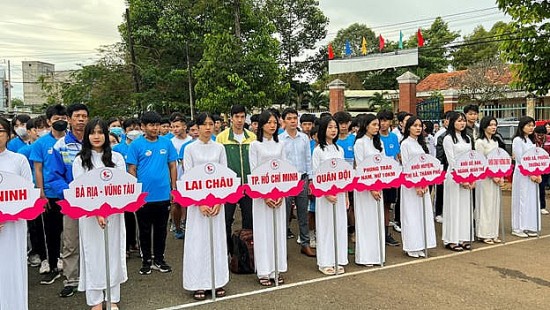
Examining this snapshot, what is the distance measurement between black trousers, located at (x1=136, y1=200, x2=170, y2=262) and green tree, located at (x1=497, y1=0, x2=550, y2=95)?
8.52 meters

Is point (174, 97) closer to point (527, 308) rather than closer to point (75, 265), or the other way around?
point (75, 265)

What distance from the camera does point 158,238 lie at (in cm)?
509

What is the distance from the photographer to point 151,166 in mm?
5062

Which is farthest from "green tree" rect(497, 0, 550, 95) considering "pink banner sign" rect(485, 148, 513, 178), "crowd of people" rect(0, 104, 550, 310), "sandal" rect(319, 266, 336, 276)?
"sandal" rect(319, 266, 336, 276)

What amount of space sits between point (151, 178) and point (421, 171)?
3.11m

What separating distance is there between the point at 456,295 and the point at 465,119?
2.53 metres

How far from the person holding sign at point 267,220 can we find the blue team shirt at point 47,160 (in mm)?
1981

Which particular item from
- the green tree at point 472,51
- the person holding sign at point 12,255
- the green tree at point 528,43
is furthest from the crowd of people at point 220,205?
the green tree at point 472,51

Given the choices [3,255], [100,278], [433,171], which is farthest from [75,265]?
[433,171]

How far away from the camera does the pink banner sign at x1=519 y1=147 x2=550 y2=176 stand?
21.2ft

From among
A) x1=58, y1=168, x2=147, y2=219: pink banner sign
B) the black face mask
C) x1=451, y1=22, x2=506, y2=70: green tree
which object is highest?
x1=451, y1=22, x2=506, y2=70: green tree

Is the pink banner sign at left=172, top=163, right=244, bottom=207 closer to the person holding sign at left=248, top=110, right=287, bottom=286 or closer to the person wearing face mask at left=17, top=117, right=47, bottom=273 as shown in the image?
the person holding sign at left=248, top=110, right=287, bottom=286

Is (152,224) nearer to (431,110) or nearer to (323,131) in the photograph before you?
(323,131)

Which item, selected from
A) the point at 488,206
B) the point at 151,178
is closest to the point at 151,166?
the point at 151,178
